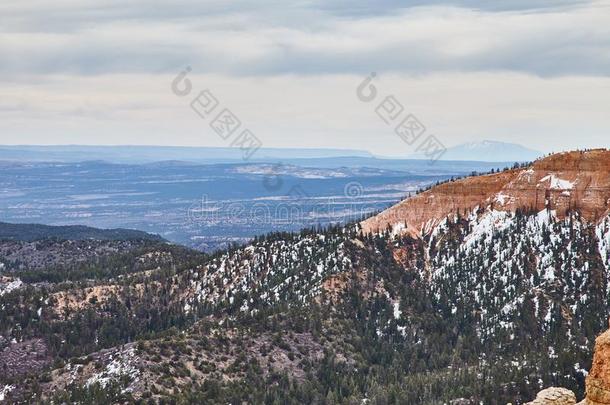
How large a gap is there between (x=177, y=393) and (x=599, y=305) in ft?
275

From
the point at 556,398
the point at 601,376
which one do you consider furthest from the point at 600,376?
the point at 556,398

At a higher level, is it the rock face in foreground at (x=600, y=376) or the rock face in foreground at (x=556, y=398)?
the rock face in foreground at (x=600, y=376)

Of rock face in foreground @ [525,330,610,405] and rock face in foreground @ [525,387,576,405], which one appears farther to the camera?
rock face in foreground @ [525,387,576,405]

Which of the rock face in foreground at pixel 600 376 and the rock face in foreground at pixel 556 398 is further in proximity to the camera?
the rock face in foreground at pixel 556 398

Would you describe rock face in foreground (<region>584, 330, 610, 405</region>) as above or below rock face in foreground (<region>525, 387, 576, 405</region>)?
above

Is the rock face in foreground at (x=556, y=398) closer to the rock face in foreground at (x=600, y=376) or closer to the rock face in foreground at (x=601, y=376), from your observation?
the rock face in foreground at (x=600, y=376)

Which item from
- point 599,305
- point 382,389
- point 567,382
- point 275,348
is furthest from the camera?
point 599,305

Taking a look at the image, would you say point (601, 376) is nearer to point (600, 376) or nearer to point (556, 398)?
point (600, 376)

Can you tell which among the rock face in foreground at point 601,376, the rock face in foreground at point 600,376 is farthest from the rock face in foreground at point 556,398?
the rock face in foreground at point 601,376

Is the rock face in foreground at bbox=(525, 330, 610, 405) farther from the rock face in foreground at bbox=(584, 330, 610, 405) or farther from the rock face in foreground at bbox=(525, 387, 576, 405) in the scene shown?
the rock face in foreground at bbox=(525, 387, 576, 405)

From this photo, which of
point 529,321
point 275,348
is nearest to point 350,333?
point 275,348

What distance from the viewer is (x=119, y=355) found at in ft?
557

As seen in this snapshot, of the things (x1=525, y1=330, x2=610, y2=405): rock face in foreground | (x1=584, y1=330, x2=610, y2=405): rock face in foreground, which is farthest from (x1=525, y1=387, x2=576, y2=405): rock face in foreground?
(x1=584, y1=330, x2=610, y2=405): rock face in foreground

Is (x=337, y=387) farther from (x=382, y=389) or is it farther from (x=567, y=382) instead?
(x=567, y=382)
